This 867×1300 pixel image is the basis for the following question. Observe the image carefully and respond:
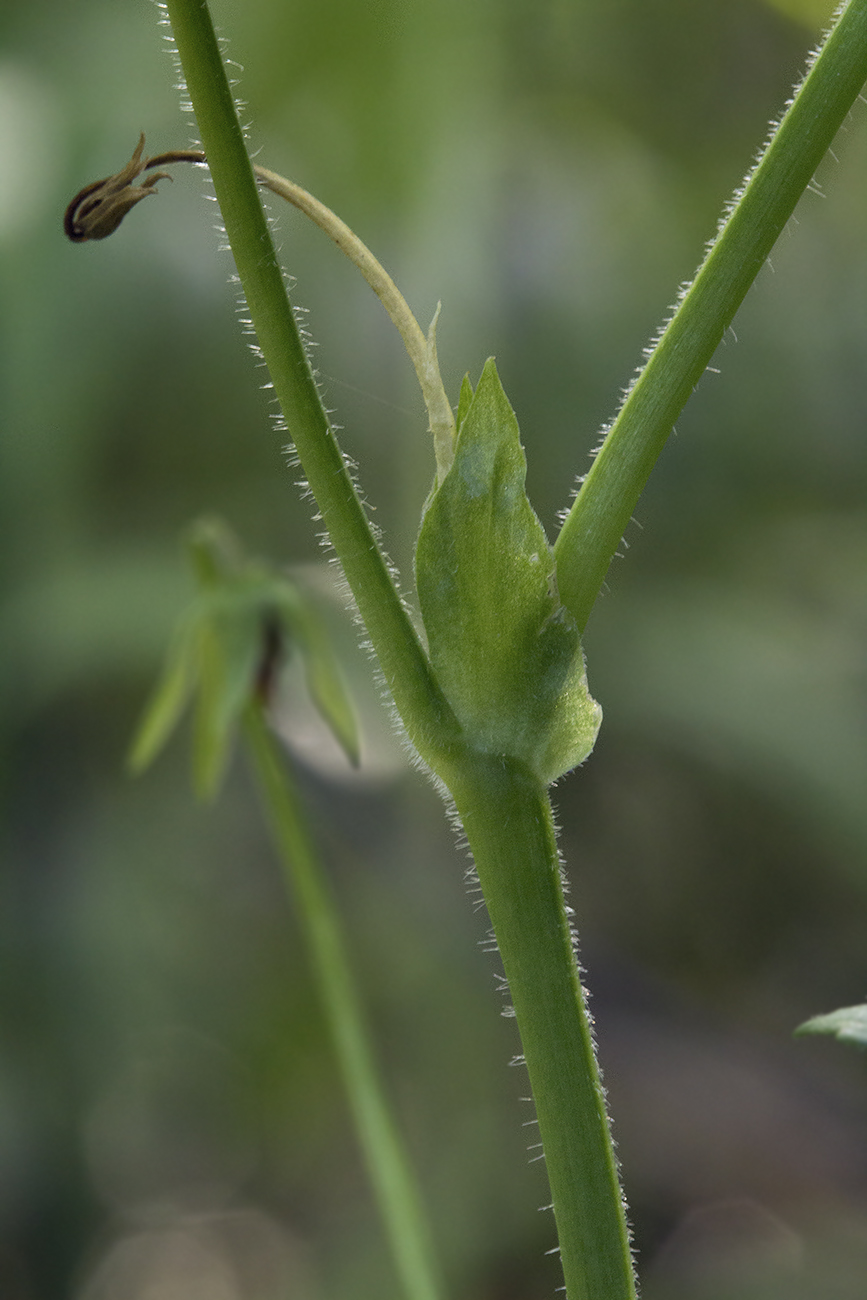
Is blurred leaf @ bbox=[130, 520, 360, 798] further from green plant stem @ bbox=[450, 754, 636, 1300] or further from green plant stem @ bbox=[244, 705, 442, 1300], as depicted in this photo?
green plant stem @ bbox=[450, 754, 636, 1300]

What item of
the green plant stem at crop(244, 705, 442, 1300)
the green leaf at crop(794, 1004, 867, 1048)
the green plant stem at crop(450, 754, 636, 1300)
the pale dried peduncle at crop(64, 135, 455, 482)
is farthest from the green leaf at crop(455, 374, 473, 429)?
the green plant stem at crop(244, 705, 442, 1300)

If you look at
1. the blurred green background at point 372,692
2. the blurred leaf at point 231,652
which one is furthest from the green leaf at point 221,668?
the blurred green background at point 372,692

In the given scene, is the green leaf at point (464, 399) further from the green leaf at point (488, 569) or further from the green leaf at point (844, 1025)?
the green leaf at point (844, 1025)

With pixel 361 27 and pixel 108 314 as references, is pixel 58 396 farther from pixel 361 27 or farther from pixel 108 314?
pixel 361 27

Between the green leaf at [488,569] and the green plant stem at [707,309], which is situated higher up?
the green plant stem at [707,309]

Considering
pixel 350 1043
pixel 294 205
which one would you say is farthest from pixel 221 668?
pixel 294 205

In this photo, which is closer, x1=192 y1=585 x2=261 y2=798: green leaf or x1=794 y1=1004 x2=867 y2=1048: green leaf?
x1=794 y1=1004 x2=867 y2=1048: green leaf

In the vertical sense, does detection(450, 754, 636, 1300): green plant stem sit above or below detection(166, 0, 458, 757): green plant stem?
below

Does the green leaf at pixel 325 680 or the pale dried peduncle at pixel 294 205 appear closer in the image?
the pale dried peduncle at pixel 294 205
